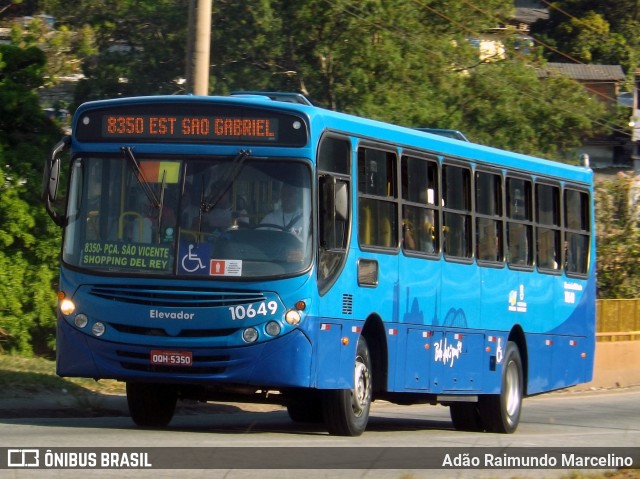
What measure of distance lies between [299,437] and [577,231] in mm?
7052

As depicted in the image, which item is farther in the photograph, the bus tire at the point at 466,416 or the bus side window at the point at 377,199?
the bus tire at the point at 466,416

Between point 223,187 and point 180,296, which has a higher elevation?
point 223,187

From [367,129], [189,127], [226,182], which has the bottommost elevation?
[226,182]

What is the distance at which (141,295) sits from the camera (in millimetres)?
11375

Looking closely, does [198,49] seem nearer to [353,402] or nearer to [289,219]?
[289,219]

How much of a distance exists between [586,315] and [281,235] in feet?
27.0

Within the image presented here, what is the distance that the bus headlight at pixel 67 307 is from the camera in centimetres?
1161

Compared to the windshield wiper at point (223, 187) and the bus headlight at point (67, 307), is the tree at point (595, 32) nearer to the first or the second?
the windshield wiper at point (223, 187)

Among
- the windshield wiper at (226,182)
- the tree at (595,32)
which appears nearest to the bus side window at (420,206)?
the windshield wiper at (226,182)

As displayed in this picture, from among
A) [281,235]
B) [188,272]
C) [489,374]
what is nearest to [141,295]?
[188,272]

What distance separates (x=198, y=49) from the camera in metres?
15.6

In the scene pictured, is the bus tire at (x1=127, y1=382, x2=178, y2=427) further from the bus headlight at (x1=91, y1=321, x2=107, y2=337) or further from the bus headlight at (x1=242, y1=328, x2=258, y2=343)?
the bus headlight at (x1=242, y1=328, x2=258, y2=343)

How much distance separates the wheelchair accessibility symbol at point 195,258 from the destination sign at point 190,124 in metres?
0.98

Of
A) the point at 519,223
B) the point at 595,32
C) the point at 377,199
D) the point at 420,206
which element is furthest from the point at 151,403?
the point at 595,32
